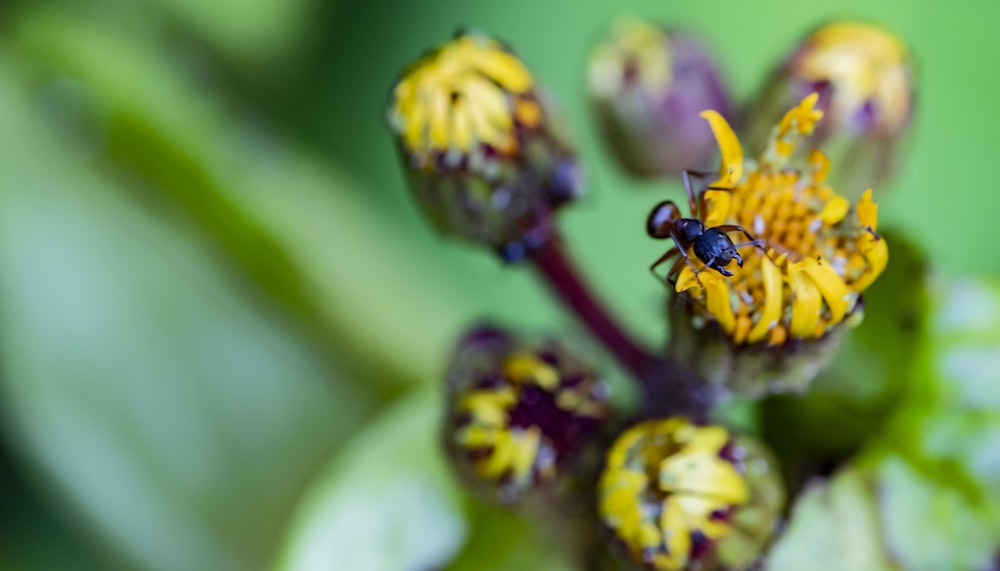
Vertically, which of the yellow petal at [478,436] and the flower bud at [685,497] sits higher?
the yellow petal at [478,436]

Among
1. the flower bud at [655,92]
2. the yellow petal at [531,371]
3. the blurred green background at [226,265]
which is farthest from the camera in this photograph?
the blurred green background at [226,265]

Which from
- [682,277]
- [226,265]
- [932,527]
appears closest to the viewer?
[682,277]

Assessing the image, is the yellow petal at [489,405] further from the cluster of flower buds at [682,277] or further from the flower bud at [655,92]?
the flower bud at [655,92]

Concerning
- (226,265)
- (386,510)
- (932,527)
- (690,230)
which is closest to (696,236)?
(690,230)

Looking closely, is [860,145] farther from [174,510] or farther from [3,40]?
[3,40]

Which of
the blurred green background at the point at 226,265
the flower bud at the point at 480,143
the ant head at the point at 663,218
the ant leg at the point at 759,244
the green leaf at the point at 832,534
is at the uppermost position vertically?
the blurred green background at the point at 226,265

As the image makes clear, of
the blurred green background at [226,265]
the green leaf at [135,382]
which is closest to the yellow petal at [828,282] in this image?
the blurred green background at [226,265]

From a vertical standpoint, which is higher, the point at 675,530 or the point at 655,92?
the point at 655,92

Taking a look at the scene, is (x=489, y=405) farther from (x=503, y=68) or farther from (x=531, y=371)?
(x=503, y=68)

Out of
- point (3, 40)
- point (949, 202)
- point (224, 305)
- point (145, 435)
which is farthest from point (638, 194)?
point (3, 40)
